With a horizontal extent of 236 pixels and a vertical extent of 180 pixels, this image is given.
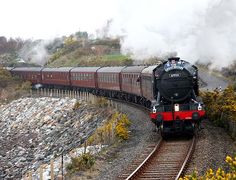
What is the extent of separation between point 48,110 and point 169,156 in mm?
20537

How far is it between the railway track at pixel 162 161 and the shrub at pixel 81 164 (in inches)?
44.6

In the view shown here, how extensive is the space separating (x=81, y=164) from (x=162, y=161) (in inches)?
83.3

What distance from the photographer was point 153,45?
31.4m

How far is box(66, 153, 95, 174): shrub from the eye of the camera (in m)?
12.7

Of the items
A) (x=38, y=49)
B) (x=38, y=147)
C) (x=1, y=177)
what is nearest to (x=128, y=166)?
(x=1, y=177)

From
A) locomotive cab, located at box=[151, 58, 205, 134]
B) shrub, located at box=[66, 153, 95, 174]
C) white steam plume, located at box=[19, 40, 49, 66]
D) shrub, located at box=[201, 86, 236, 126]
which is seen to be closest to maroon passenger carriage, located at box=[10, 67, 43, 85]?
shrub, located at box=[201, 86, 236, 126]

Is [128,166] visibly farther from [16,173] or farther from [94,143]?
[16,173]

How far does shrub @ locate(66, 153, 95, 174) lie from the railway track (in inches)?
44.6

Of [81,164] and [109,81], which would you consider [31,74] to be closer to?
[109,81]

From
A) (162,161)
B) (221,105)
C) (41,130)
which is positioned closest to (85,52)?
(41,130)

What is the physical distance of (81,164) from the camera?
12727mm

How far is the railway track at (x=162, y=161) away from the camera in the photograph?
1111 cm

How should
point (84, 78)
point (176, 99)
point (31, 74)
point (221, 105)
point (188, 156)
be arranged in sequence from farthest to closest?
point (31, 74)
point (84, 78)
point (221, 105)
point (176, 99)
point (188, 156)

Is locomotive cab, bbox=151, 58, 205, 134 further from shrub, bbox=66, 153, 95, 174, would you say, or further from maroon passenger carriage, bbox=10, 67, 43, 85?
maroon passenger carriage, bbox=10, 67, 43, 85
